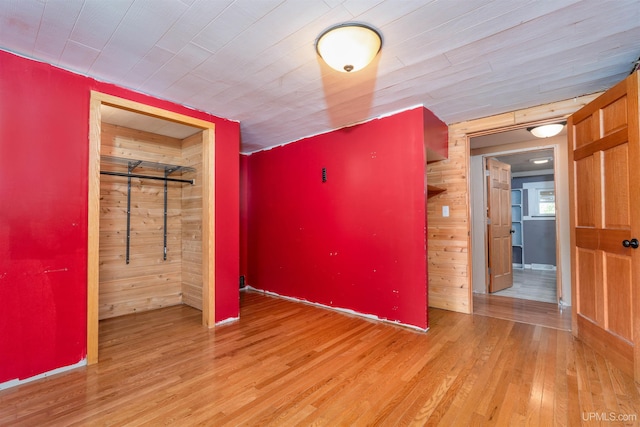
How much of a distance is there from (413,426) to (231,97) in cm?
289

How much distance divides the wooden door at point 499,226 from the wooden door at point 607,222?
1.74 metres

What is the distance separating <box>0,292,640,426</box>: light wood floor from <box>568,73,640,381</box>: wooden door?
0.22m

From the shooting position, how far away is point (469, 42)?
6.38ft

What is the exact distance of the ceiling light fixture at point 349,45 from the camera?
1760 millimetres

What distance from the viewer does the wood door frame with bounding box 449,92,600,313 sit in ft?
9.40

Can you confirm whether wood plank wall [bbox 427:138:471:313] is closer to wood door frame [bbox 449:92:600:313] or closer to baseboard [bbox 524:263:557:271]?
wood door frame [bbox 449:92:600:313]

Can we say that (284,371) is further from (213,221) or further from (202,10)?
(202,10)

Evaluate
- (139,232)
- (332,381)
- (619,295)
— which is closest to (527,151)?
(619,295)

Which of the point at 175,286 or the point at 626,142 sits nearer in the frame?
the point at 626,142

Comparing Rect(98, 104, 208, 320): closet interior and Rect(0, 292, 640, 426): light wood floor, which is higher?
Rect(98, 104, 208, 320): closet interior

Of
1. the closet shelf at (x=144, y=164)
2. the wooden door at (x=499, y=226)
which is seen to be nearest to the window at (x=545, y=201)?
the wooden door at (x=499, y=226)

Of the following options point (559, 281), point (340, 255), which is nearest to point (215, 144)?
point (340, 255)

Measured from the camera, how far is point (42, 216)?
209 cm

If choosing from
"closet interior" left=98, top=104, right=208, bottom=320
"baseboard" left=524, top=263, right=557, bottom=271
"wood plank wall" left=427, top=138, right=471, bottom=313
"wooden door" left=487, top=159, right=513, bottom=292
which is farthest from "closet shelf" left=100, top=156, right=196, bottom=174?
"baseboard" left=524, top=263, right=557, bottom=271
